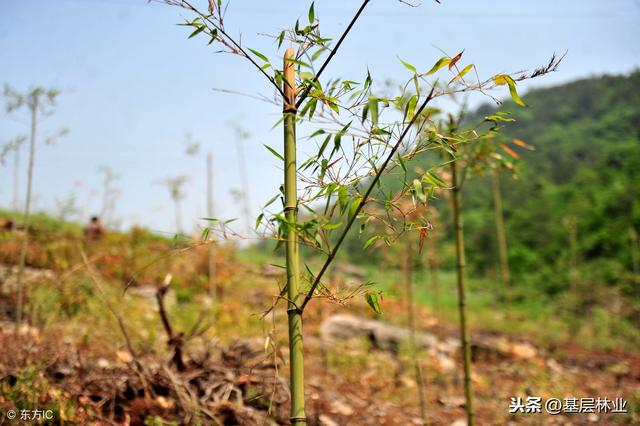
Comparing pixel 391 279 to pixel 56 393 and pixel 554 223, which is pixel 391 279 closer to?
pixel 554 223

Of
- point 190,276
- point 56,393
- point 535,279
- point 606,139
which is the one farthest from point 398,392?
point 606,139

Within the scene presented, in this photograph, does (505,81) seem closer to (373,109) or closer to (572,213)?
(373,109)

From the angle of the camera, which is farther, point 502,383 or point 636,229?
point 636,229

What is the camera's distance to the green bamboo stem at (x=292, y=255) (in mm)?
1366

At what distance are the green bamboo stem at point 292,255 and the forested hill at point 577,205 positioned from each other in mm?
8316

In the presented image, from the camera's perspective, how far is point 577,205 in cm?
1586

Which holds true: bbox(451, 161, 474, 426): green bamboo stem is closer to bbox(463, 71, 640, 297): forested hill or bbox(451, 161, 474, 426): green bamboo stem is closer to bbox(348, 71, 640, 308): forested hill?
bbox(348, 71, 640, 308): forested hill

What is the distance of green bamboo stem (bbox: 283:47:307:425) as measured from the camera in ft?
4.48

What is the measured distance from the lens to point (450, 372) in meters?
5.98

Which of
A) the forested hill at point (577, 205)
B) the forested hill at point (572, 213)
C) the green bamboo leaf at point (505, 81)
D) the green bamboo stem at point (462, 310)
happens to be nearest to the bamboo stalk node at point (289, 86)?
the green bamboo leaf at point (505, 81)

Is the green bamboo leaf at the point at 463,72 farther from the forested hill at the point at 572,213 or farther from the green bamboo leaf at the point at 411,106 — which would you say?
the forested hill at the point at 572,213

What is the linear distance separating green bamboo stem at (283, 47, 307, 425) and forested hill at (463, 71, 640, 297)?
8.32 metres

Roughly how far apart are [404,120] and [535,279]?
46.7ft

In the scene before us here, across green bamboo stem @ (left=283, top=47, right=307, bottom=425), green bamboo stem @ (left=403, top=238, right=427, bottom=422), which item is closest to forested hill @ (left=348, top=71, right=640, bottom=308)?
green bamboo stem @ (left=403, top=238, right=427, bottom=422)
